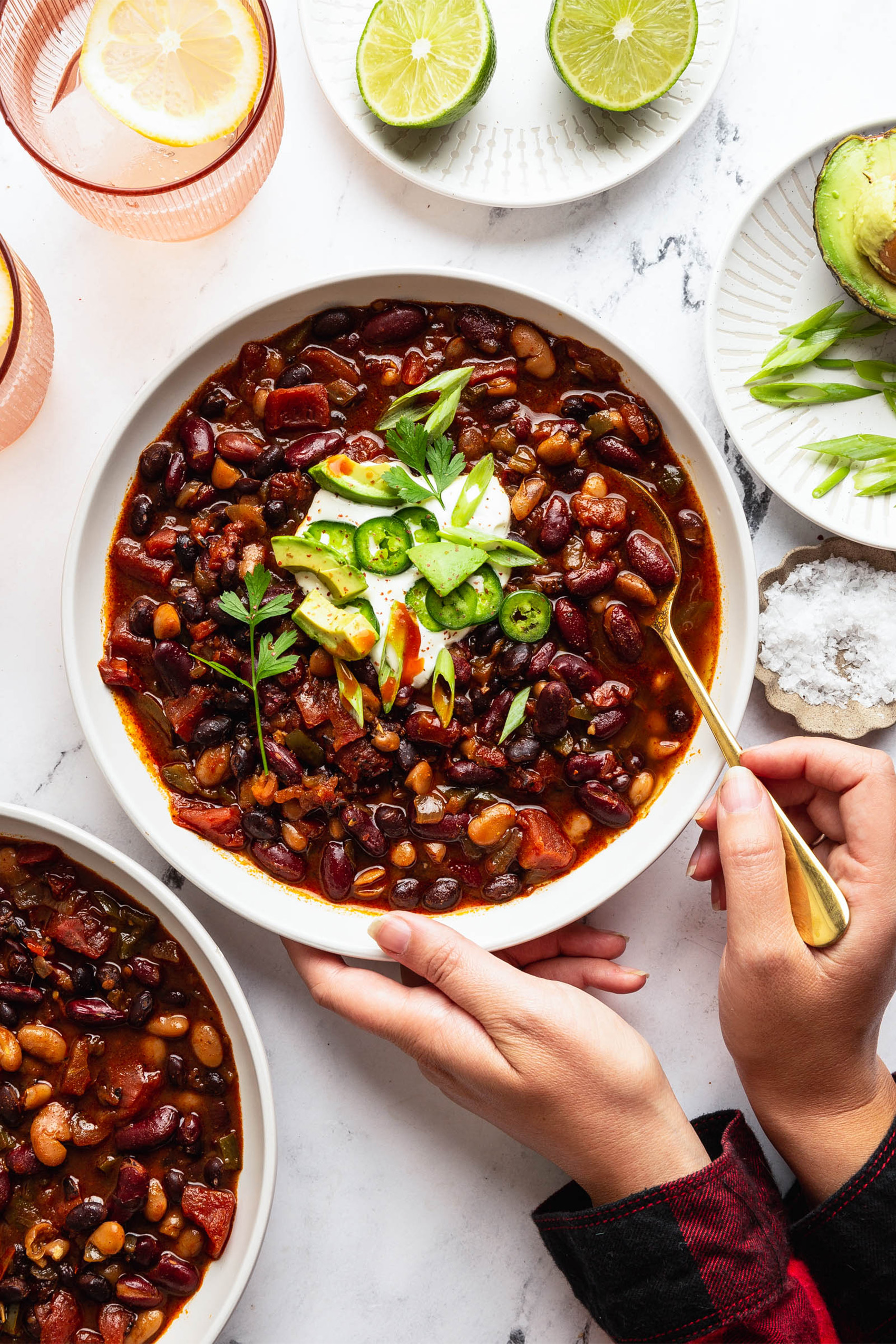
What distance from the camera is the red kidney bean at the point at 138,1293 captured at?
310cm

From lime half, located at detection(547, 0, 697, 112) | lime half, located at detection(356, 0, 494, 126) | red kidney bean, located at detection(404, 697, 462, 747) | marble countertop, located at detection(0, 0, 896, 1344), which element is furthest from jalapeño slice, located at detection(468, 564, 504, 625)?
lime half, located at detection(547, 0, 697, 112)

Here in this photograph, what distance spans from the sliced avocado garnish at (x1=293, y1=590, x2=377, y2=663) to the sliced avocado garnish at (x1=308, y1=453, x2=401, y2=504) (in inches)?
13.3

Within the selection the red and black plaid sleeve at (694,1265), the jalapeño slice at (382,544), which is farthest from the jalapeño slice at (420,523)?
the red and black plaid sleeve at (694,1265)

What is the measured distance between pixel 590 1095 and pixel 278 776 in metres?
1.36

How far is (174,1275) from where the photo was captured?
10.1ft

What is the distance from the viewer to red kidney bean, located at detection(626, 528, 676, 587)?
Answer: 3178 mm

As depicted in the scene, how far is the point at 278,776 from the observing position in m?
3.18


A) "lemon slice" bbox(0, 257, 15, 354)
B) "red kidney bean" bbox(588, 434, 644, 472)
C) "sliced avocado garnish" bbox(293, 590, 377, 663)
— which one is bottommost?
"sliced avocado garnish" bbox(293, 590, 377, 663)

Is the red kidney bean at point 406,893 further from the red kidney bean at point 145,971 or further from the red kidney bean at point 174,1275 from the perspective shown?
the red kidney bean at point 174,1275

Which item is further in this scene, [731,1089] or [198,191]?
[731,1089]

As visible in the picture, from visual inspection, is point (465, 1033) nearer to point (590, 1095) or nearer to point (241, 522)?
point (590, 1095)

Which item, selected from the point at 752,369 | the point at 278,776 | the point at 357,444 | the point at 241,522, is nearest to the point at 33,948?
the point at 278,776

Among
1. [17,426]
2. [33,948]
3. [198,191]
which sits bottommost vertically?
[33,948]

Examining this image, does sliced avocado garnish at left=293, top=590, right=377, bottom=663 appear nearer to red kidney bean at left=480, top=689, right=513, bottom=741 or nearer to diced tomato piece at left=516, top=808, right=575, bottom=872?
red kidney bean at left=480, top=689, right=513, bottom=741
